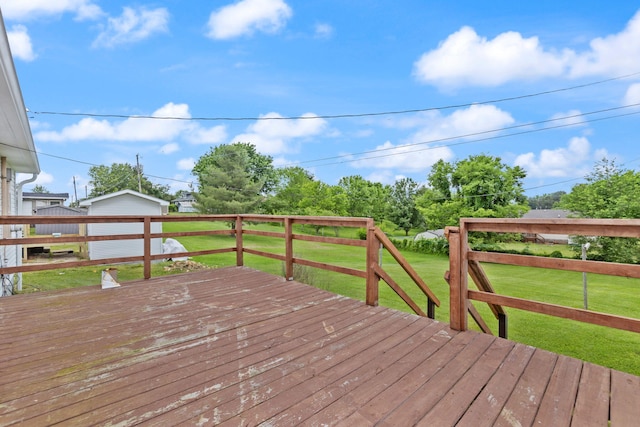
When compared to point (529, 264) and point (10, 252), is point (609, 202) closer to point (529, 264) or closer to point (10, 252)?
point (529, 264)

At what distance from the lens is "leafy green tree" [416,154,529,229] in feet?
69.7

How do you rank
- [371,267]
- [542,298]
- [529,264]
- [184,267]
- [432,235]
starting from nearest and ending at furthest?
[529,264] → [371,267] → [542,298] → [184,267] → [432,235]

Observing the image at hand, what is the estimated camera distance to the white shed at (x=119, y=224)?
1109 cm

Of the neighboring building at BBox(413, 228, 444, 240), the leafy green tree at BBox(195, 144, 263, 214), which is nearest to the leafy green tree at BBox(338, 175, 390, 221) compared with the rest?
the neighboring building at BBox(413, 228, 444, 240)

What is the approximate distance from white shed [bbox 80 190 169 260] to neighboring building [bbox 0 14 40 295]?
107 inches

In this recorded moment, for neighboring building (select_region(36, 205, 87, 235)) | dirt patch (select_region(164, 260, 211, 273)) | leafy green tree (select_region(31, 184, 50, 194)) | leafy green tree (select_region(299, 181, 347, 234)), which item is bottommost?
dirt patch (select_region(164, 260, 211, 273))

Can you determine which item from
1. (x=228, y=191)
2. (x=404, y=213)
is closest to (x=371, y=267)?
(x=228, y=191)

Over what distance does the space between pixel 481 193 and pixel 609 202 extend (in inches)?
269

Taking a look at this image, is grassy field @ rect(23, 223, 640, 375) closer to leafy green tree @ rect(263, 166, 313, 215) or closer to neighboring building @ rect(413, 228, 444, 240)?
neighboring building @ rect(413, 228, 444, 240)

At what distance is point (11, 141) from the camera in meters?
4.97

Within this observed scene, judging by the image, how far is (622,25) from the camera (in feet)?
56.1

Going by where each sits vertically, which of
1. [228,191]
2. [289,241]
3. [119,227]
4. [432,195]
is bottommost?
[119,227]

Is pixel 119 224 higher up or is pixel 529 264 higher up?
pixel 529 264

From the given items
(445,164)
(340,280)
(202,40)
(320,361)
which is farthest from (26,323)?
(445,164)
